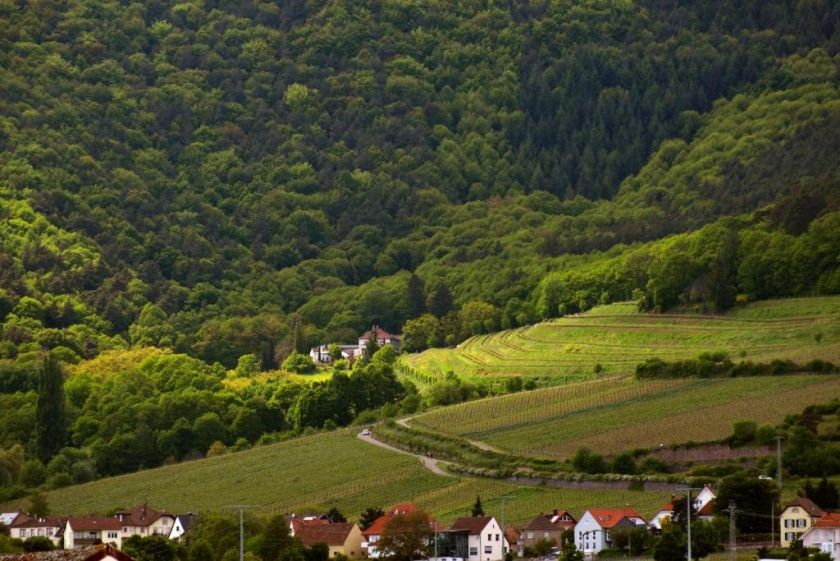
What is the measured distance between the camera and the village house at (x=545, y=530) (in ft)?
346

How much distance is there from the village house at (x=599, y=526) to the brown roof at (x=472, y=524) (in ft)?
13.4

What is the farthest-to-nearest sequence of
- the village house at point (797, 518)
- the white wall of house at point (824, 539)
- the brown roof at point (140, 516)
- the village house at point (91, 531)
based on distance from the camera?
the brown roof at point (140, 516) < the village house at point (91, 531) < the village house at point (797, 518) < the white wall of house at point (824, 539)

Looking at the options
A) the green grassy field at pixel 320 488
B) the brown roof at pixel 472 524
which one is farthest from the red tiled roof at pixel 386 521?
the green grassy field at pixel 320 488

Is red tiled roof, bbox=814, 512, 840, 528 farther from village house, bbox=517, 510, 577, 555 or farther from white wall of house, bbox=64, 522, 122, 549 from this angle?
white wall of house, bbox=64, 522, 122, 549

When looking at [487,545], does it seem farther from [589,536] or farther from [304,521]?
[304,521]

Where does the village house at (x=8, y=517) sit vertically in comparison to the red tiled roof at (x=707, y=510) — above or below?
above

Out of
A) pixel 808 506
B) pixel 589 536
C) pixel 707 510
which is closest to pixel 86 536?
pixel 589 536

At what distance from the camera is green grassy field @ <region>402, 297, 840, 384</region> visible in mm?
155625

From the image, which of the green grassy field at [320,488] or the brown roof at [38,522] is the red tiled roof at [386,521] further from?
the brown roof at [38,522]

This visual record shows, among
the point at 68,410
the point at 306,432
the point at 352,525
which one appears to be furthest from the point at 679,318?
the point at 352,525

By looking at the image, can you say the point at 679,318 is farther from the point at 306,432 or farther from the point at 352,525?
the point at 352,525

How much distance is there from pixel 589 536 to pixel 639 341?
66.0 metres

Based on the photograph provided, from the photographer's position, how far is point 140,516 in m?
122

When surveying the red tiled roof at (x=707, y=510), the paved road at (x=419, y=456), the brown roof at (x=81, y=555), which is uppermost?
the paved road at (x=419, y=456)
